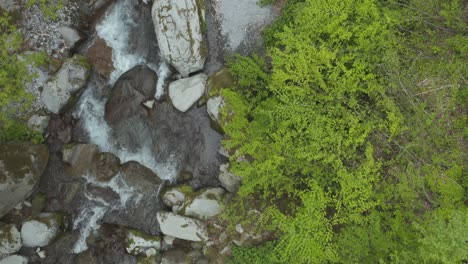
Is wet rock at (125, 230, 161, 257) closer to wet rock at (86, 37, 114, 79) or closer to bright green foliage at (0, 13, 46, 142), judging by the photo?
bright green foliage at (0, 13, 46, 142)

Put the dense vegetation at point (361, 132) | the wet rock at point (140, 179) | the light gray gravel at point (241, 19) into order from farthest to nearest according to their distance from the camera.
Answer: the wet rock at point (140, 179) → the light gray gravel at point (241, 19) → the dense vegetation at point (361, 132)

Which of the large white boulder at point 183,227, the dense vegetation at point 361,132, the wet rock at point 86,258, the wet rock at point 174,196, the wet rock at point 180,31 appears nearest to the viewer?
the dense vegetation at point 361,132

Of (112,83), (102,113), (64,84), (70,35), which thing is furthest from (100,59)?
(102,113)

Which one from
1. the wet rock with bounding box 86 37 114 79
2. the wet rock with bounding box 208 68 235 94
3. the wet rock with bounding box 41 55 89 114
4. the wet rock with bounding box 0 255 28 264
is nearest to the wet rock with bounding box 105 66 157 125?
the wet rock with bounding box 86 37 114 79

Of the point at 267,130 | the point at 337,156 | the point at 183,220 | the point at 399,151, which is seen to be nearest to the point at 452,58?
the point at 399,151

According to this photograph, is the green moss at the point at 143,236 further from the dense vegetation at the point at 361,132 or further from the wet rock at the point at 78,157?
the dense vegetation at the point at 361,132

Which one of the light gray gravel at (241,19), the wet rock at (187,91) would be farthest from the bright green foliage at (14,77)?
the light gray gravel at (241,19)
